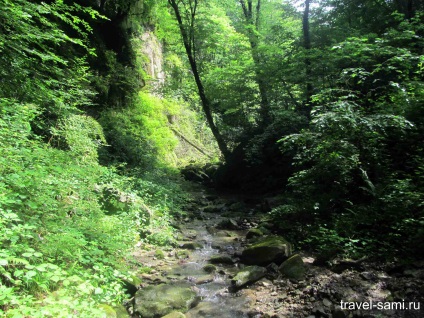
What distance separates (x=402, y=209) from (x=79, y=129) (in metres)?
7.77

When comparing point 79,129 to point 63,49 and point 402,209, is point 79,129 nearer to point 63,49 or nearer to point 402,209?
point 63,49

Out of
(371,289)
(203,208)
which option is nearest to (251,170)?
(203,208)

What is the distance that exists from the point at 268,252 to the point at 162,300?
2.35m

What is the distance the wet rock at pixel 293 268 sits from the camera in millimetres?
5090

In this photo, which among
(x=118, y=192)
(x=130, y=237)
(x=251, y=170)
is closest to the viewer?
(x=130, y=237)

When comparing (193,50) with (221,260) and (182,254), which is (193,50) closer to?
(182,254)

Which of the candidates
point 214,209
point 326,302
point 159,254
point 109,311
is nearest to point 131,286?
point 109,311

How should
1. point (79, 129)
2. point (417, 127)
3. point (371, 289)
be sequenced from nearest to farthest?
point (371, 289) < point (417, 127) < point (79, 129)

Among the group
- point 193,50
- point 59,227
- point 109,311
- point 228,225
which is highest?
point 193,50

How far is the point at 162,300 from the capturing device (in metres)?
4.76

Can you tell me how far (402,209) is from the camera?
4.86 meters

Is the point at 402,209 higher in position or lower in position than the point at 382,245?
higher

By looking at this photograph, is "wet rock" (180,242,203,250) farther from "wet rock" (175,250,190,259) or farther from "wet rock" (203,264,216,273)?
"wet rock" (203,264,216,273)

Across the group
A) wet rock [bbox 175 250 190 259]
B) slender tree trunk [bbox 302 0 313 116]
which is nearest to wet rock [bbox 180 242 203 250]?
wet rock [bbox 175 250 190 259]
